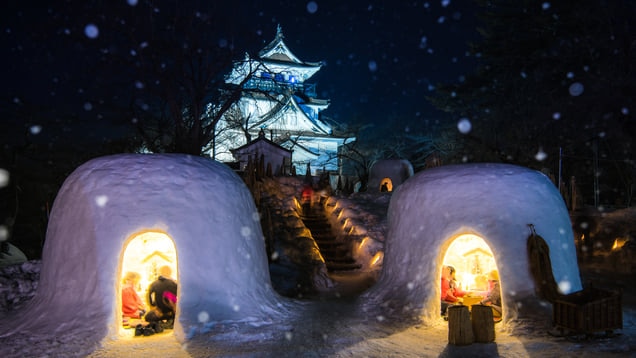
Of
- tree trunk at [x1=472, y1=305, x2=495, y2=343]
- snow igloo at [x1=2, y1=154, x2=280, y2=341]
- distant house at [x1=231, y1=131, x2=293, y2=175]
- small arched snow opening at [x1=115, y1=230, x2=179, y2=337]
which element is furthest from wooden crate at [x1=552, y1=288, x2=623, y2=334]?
distant house at [x1=231, y1=131, x2=293, y2=175]

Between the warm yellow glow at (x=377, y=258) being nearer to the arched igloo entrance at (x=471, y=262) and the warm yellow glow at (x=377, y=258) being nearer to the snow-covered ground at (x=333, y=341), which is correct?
the arched igloo entrance at (x=471, y=262)

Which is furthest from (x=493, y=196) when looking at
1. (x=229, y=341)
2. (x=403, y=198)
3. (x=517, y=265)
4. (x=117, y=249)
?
(x=117, y=249)

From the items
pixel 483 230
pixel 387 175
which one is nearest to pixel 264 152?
pixel 387 175

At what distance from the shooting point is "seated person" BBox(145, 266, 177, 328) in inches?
295

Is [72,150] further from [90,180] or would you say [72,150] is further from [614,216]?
[614,216]

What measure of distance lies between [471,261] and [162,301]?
22.2ft

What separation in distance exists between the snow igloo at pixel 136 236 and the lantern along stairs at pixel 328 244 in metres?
6.45

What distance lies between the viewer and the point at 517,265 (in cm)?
739

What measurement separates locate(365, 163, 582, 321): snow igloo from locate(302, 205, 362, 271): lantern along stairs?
5401 mm

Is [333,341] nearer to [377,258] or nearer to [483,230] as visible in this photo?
[483,230]

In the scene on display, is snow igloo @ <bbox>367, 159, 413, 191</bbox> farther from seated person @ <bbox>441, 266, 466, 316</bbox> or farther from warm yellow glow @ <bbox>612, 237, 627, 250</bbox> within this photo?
seated person @ <bbox>441, 266, 466, 316</bbox>

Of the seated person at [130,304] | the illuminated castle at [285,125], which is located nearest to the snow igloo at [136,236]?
the seated person at [130,304]

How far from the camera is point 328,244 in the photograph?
1566 centimetres

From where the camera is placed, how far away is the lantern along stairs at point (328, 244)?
14328 millimetres
